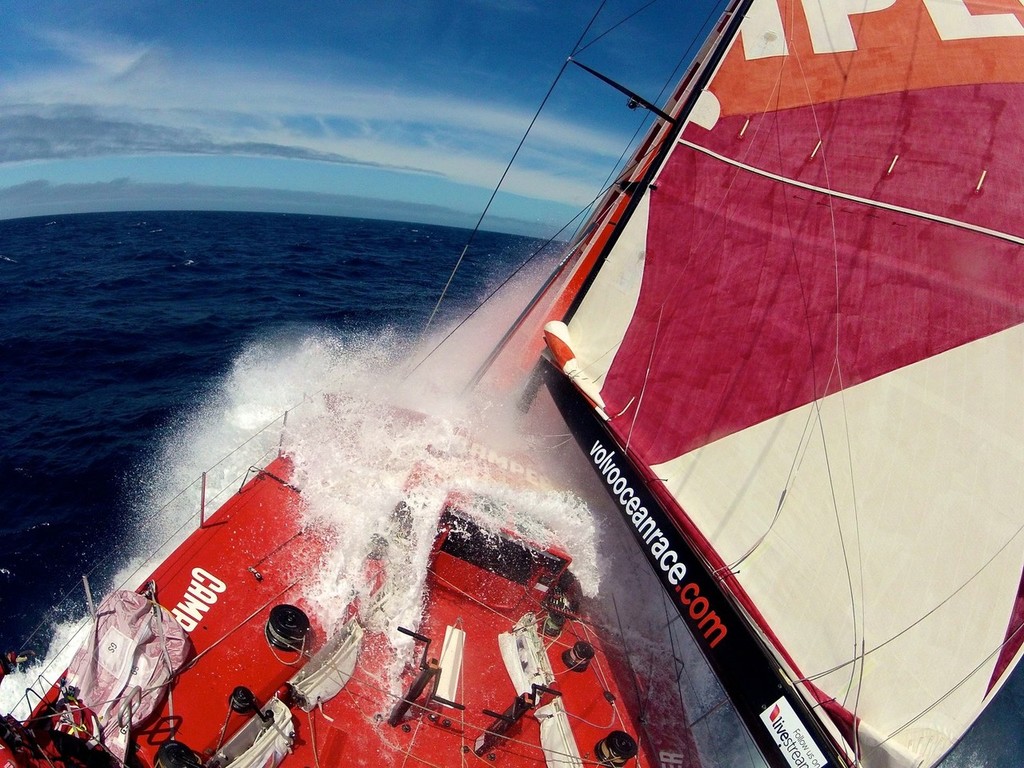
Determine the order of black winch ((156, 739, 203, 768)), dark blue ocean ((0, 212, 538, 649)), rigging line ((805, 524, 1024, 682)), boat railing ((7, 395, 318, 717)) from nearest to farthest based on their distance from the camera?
rigging line ((805, 524, 1024, 682))
black winch ((156, 739, 203, 768))
boat railing ((7, 395, 318, 717))
dark blue ocean ((0, 212, 538, 649))

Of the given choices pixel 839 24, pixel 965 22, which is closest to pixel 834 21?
pixel 839 24

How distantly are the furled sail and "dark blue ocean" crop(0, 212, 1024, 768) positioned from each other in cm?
838

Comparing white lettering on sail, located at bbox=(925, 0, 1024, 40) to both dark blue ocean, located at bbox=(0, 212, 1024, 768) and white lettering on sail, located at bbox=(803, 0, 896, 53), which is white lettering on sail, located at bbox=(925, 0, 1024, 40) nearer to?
white lettering on sail, located at bbox=(803, 0, 896, 53)

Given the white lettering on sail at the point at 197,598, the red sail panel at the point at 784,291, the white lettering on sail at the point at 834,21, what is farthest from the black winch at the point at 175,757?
the white lettering on sail at the point at 834,21

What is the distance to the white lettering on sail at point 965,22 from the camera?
6.01 metres

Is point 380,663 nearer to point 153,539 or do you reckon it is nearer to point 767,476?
point 767,476

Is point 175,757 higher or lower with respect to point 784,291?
lower

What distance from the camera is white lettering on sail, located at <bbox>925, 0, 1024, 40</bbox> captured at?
19.7ft

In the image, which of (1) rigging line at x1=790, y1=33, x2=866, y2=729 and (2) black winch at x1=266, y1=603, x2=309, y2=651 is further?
(2) black winch at x1=266, y1=603, x2=309, y2=651

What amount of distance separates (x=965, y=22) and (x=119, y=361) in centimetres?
2250

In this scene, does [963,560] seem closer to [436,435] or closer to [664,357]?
[664,357]

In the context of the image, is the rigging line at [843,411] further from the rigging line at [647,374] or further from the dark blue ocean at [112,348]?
the dark blue ocean at [112,348]

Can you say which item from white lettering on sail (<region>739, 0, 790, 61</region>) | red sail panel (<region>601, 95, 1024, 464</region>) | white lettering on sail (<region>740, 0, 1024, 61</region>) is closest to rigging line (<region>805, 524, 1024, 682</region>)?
red sail panel (<region>601, 95, 1024, 464</region>)

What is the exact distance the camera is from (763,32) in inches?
305
